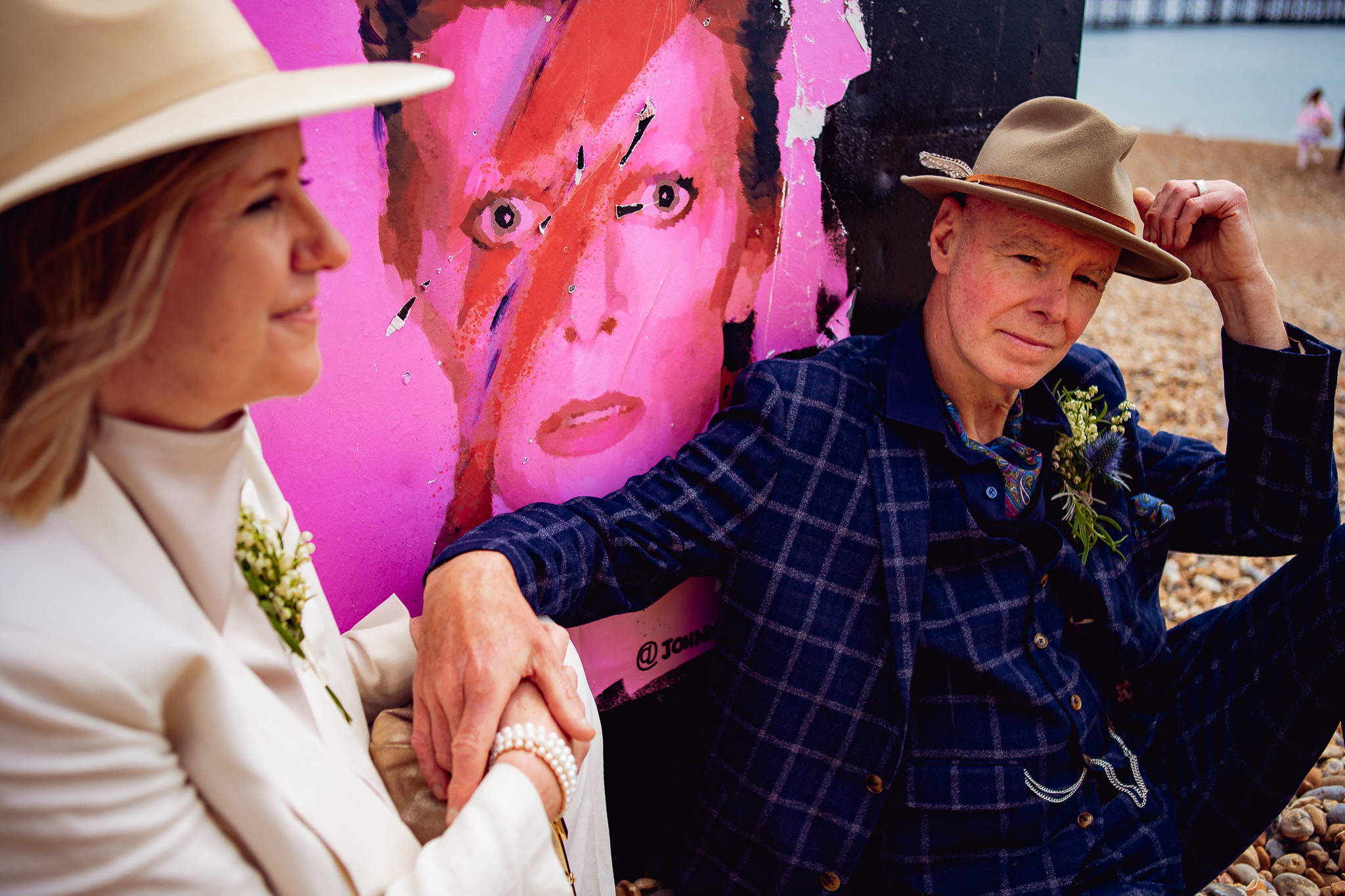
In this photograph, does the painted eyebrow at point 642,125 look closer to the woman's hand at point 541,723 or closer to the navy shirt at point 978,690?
the navy shirt at point 978,690

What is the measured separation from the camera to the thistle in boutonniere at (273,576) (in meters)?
1.29

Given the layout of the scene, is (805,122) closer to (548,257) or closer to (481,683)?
(548,257)

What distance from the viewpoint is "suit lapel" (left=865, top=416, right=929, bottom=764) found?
2.09m

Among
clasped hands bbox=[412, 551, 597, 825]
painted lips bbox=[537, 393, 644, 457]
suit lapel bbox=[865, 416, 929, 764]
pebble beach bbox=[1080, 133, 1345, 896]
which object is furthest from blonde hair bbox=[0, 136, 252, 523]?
pebble beach bbox=[1080, 133, 1345, 896]

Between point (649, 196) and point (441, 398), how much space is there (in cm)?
78

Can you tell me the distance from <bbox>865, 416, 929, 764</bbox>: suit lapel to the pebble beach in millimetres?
1608

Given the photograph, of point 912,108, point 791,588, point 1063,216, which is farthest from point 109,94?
point 912,108

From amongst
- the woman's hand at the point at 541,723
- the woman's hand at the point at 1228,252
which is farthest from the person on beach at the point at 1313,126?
the woman's hand at the point at 541,723

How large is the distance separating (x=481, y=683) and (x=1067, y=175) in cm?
184

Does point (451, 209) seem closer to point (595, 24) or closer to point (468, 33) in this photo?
point (468, 33)

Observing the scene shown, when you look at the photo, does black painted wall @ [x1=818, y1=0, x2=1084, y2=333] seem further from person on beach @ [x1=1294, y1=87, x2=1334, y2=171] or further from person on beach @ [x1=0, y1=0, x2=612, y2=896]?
person on beach @ [x1=1294, y1=87, x2=1334, y2=171]

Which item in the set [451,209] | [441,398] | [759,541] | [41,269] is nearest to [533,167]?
[451,209]

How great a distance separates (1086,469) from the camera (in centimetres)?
243

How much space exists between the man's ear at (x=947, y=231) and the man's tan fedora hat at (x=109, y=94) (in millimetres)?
1782
